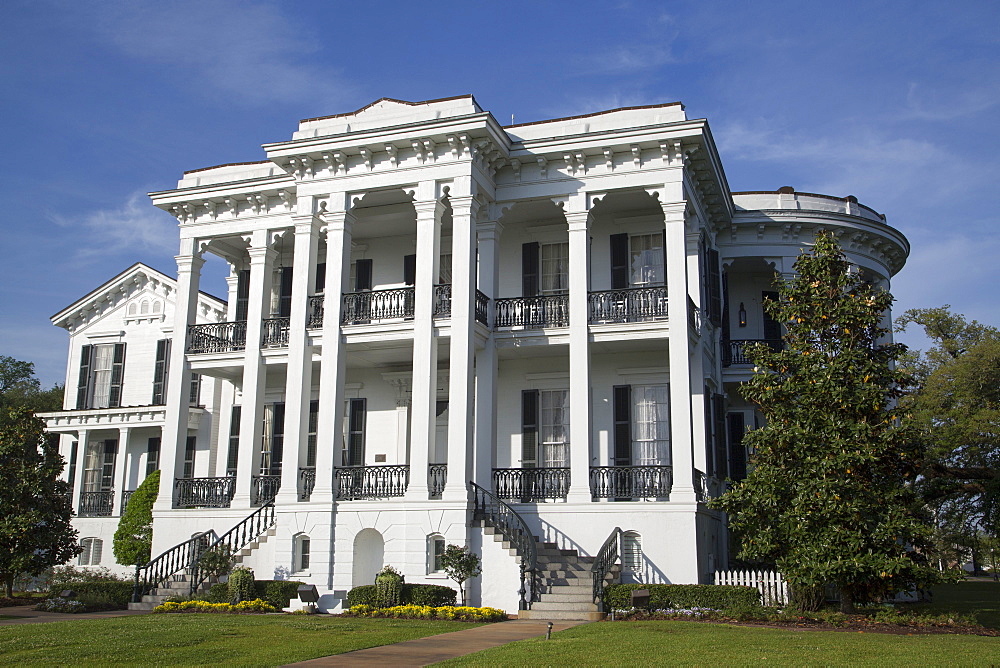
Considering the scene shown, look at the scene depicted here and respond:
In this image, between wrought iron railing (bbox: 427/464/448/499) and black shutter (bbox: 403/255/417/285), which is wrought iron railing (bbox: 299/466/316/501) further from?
black shutter (bbox: 403/255/417/285)

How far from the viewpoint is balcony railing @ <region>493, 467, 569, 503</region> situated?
21656 millimetres

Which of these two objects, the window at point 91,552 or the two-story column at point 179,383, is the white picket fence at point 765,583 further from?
the window at point 91,552

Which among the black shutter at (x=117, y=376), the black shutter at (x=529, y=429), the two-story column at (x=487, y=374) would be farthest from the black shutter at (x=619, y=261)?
the black shutter at (x=117, y=376)

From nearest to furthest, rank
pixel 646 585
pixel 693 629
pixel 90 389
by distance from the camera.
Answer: pixel 693 629 < pixel 646 585 < pixel 90 389

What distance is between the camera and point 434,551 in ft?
66.9

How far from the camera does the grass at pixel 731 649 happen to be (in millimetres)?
11164

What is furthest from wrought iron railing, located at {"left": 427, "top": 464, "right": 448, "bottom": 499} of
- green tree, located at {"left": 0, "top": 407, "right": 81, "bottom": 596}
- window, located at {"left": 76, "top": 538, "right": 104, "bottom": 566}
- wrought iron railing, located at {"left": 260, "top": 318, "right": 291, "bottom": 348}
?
window, located at {"left": 76, "top": 538, "right": 104, "bottom": 566}

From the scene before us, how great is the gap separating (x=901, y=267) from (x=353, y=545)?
824 inches

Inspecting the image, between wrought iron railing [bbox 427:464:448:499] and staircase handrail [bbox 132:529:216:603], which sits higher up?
wrought iron railing [bbox 427:464:448:499]

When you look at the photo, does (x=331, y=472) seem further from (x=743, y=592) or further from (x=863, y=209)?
(x=863, y=209)

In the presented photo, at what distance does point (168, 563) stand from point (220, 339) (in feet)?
21.0

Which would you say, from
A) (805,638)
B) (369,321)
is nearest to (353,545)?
(369,321)

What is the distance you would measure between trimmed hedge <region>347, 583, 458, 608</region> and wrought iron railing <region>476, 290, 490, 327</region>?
6589 millimetres

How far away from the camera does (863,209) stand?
96.6 feet
